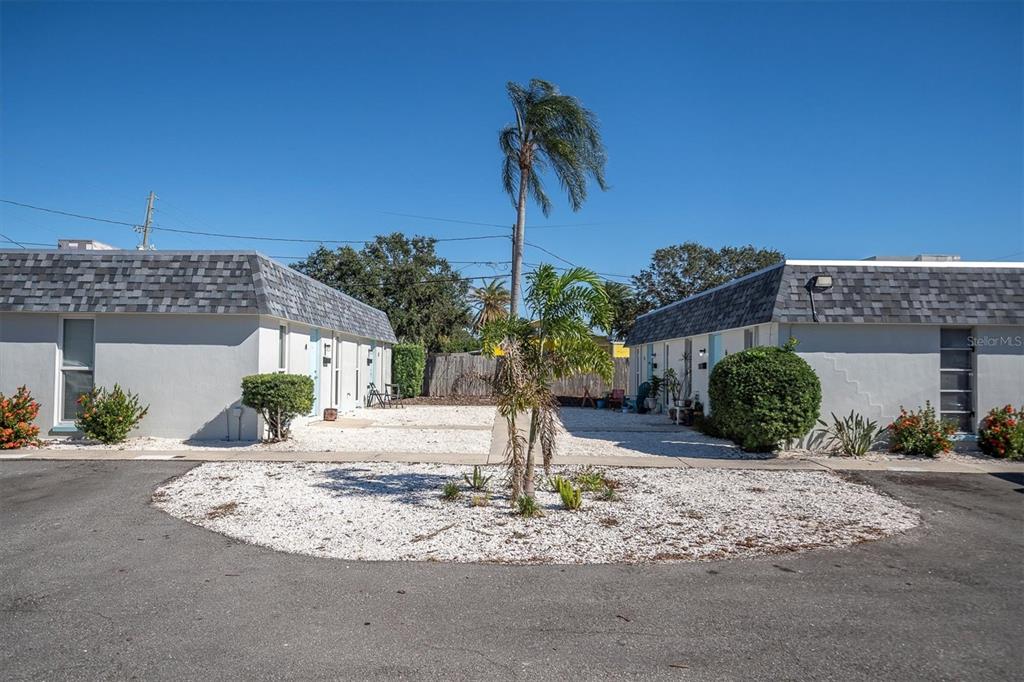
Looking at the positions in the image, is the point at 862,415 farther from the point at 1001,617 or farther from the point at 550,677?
the point at 550,677

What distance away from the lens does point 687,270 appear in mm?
42969

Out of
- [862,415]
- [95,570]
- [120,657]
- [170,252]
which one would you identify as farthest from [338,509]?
[862,415]

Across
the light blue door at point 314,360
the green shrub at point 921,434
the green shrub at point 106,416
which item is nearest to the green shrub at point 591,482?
the green shrub at point 921,434

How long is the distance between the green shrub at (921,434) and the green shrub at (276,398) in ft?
36.9

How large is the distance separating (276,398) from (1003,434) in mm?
13365

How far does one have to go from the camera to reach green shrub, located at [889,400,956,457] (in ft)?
40.4

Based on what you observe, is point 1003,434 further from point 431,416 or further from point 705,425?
point 431,416

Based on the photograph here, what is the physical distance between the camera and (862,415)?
12.9 m

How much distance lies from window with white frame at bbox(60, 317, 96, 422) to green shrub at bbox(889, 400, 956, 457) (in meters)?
15.7

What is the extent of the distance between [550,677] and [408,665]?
85cm

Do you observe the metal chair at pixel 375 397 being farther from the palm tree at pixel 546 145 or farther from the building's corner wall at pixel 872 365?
the building's corner wall at pixel 872 365

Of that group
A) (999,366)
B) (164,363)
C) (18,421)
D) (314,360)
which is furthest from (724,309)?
(18,421)

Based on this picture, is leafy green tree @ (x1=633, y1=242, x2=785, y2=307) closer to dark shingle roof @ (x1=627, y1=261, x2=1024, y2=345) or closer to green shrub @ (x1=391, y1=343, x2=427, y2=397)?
green shrub @ (x1=391, y1=343, x2=427, y2=397)

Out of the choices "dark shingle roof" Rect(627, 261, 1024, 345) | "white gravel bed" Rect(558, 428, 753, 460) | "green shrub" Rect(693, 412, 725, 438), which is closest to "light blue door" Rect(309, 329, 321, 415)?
"white gravel bed" Rect(558, 428, 753, 460)
